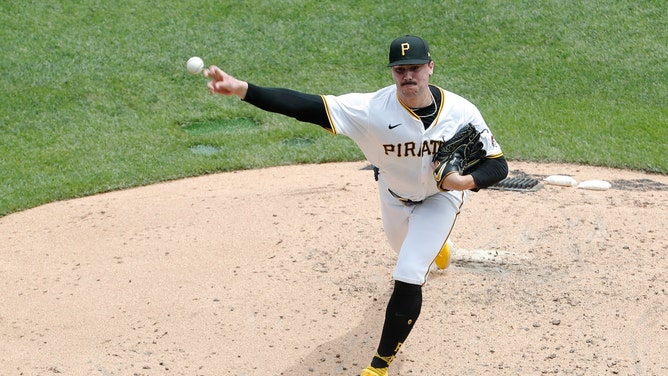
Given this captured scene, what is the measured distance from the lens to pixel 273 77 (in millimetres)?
12703

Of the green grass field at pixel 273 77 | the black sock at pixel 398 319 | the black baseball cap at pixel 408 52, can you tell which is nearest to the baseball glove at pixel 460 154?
the black baseball cap at pixel 408 52

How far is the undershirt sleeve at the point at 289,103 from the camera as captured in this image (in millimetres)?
5336

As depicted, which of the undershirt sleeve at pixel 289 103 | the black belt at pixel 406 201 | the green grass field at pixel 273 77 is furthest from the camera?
the green grass field at pixel 273 77

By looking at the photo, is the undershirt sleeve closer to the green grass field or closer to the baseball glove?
the baseball glove

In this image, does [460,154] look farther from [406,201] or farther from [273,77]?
[273,77]

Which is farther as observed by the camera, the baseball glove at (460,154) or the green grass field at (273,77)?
the green grass field at (273,77)

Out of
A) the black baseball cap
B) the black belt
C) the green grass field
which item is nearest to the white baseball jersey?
the black belt

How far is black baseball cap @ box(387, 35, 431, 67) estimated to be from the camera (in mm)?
5375

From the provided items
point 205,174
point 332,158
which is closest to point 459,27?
point 332,158

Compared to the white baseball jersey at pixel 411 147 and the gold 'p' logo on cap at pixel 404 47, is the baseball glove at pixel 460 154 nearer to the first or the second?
the white baseball jersey at pixel 411 147

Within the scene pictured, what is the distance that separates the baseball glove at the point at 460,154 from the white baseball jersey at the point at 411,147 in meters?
0.07

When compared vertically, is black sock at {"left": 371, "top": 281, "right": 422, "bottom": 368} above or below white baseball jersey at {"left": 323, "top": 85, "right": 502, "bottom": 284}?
below

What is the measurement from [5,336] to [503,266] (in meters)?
3.65

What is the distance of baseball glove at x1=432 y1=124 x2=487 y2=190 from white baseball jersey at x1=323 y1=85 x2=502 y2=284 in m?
0.07
